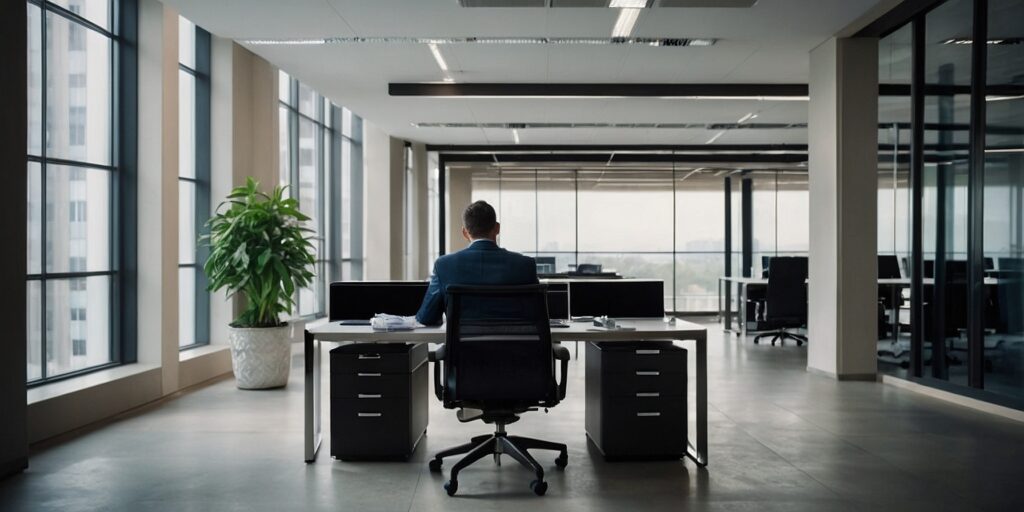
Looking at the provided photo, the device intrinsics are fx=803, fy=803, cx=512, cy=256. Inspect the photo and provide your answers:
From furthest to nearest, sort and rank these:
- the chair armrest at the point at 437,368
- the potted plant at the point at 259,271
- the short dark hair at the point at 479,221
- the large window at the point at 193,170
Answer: the large window at the point at 193,170
the potted plant at the point at 259,271
the short dark hair at the point at 479,221
the chair armrest at the point at 437,368

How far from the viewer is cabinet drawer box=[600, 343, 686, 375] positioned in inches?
181

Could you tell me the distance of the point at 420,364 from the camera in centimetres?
510

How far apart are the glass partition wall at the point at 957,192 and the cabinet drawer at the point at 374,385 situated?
4.45 metres

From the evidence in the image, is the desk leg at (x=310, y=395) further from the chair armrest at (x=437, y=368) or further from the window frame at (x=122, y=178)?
the window frame at (x=122, y=178)

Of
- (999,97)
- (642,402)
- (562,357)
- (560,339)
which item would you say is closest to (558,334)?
(560,339)

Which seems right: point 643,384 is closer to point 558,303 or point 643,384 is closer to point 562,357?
point 562,357

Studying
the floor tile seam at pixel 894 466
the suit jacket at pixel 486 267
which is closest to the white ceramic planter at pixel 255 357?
the suit jacket at pixel 486 267

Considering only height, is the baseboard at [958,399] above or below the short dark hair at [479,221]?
below

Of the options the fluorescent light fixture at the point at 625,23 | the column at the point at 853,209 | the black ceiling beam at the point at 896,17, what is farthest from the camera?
the column at the point at 853,209

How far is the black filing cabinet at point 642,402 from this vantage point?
15.0 ft

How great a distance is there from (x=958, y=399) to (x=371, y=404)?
15.8ft

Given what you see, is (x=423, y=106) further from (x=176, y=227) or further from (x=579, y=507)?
(x=579, y=507)

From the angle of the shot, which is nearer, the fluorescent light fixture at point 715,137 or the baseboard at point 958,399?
the baseboard at point 958,399

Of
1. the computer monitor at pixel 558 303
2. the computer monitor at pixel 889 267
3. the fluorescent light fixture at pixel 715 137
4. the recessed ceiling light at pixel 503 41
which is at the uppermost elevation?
the fluorescent light fixture at pixel 715 137
